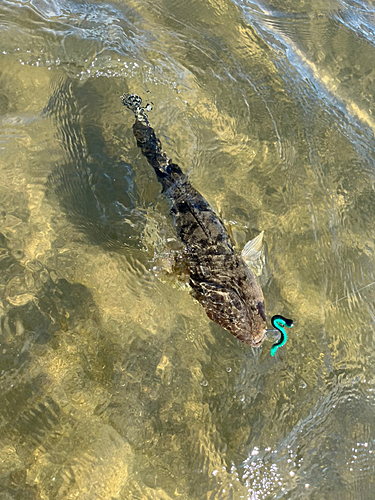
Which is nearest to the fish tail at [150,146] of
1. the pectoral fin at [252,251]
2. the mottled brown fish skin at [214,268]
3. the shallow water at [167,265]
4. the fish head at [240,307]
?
the mottled brown fish skin at [214,268]

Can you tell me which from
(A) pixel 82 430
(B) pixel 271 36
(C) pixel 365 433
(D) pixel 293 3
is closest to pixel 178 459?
(A) pixel 82 430

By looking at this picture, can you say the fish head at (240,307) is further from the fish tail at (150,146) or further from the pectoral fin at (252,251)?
the fish tail at (150,146)

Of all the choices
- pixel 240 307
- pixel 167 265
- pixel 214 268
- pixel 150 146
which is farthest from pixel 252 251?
pixel 150 146

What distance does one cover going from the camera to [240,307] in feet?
13.8

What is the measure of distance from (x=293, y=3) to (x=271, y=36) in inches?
51.3

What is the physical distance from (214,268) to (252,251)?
0.77m

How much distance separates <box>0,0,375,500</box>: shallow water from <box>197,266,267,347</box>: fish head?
1.84 feet

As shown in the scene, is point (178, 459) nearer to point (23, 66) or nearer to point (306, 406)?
point (306, 406)

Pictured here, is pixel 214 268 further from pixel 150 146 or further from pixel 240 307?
pixel 150 146

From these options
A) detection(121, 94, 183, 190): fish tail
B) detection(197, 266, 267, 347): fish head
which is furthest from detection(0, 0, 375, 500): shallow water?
detection(197, 266, 267, 347): fish head

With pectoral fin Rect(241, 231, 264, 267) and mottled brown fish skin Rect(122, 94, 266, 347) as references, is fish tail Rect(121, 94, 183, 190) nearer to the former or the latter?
mottled brown fish skin Rect(122, 94, 266, 347)

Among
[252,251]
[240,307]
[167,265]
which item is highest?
[252,251]

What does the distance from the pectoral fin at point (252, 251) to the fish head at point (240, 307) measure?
397 millimetres

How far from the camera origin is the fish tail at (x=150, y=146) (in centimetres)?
532
